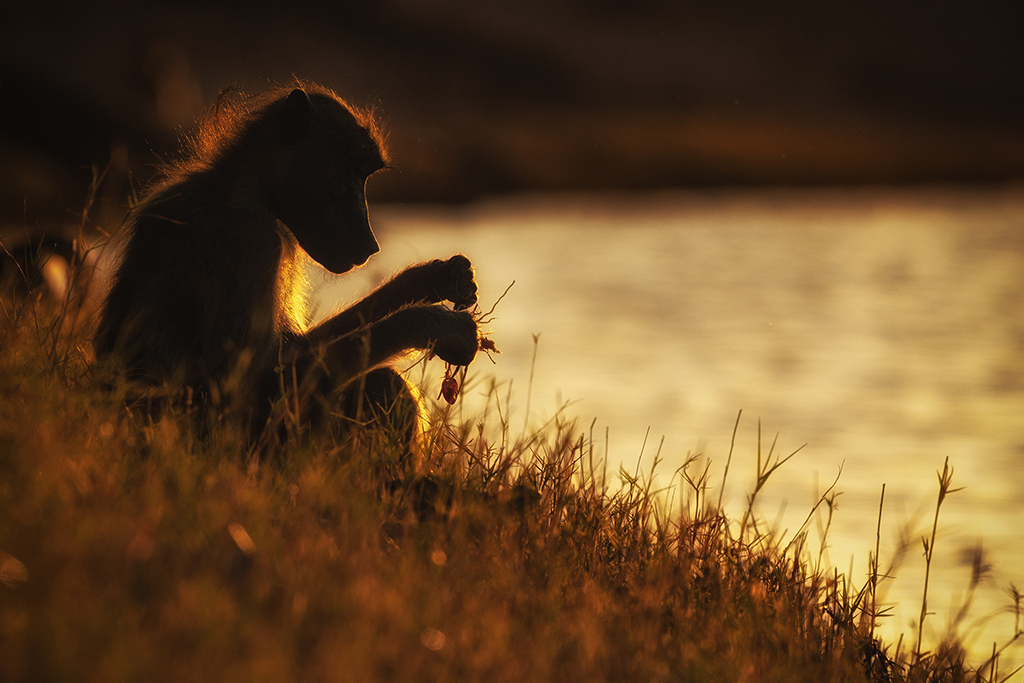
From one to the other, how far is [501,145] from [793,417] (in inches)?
1048

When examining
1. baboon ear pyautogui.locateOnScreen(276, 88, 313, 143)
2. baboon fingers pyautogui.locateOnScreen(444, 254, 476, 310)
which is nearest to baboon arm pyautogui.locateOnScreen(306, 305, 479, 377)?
baboon fingers pyautogui.locateOnScreen(444, 254, 476, 310)

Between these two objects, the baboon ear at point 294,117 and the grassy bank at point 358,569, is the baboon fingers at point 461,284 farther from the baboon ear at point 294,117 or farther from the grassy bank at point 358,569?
the baboon ear at point 294,117

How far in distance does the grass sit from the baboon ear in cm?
102

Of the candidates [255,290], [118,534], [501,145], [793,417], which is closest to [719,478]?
[793,417]

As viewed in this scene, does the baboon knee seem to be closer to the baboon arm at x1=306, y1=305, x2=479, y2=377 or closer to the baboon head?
the baboon arm at x1=306, y1=305, x2=479, y2=377

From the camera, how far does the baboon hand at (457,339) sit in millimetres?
3641

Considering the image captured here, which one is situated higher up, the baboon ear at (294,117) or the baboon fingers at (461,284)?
the baboon ear at (294,117)

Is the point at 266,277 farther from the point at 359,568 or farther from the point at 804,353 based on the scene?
the point at 804,353

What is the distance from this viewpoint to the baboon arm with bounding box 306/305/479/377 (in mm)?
3555

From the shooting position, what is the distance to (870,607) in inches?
142

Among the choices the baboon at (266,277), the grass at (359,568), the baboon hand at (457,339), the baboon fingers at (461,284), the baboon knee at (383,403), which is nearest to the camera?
the grass at (359,568)

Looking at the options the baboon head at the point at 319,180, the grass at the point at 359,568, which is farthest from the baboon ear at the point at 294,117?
the grass at the point at 359,568

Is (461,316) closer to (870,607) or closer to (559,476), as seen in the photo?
(559,476)

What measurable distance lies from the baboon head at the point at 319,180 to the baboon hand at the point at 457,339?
0.39 metres
